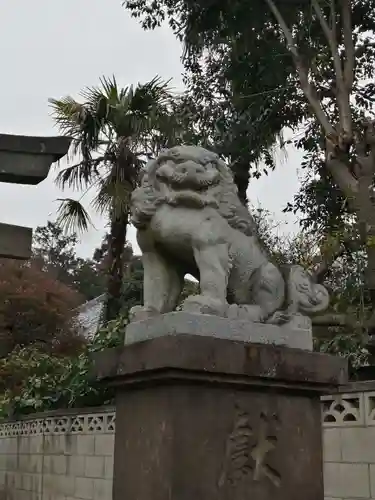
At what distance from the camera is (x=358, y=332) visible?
23.0 feet

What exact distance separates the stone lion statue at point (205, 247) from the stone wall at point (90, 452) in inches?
58.6

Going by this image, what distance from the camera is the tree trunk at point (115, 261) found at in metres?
10.9

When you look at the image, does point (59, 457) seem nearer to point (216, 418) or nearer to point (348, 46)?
point (216, 418)

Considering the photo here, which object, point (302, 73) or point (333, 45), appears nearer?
point (333, 45)

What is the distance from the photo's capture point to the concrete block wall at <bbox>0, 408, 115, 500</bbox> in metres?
7.05

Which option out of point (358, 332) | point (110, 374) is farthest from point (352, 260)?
point (110, 374)

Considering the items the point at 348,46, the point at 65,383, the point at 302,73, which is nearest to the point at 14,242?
the point at 65,383

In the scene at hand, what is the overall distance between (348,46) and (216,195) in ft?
22.1

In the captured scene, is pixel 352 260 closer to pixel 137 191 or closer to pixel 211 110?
pixel 211 110

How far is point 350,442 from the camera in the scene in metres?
4.54

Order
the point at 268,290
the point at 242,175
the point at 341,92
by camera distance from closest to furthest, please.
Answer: the point at 268,290 → the point at 341,92 → the point at 242,175

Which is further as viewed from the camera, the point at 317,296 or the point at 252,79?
the point at 252,79

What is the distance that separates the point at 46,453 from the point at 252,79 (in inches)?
251

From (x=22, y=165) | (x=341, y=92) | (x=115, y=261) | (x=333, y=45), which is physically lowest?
(x=22, y=165)
